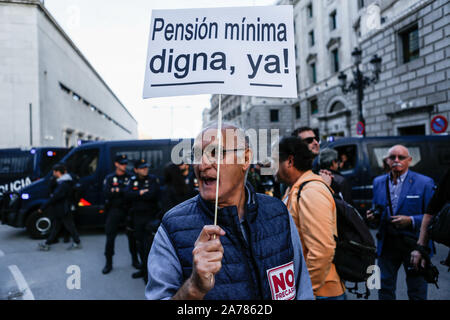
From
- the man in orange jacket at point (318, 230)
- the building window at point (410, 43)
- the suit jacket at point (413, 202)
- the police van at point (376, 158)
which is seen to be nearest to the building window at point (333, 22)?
A: the building window at point (410, 43)

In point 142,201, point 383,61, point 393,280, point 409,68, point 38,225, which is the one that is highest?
point 383,61

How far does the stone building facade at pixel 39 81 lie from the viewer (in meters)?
10.6

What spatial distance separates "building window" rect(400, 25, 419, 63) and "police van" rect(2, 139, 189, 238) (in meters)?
6.88

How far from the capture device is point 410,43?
852 cm

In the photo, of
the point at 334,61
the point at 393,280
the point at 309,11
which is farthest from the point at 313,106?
→ the point at 393,280

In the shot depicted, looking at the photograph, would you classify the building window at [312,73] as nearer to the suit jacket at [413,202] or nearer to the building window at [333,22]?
the building window at [333,22]

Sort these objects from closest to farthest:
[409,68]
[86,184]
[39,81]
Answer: [86,184]
[409,68]
[39,81]

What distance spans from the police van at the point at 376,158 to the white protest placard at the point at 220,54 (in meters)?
6.13

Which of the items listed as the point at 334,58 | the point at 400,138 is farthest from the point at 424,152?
the point at 334,58

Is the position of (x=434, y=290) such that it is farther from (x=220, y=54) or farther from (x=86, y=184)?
(x=86, y=184)

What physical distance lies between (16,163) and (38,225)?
6.16 feet

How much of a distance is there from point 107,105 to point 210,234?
1517 inches

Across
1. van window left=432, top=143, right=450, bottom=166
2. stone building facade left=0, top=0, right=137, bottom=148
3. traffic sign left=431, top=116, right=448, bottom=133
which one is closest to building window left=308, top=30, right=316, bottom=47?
stone building facade left=0, top=0, right=137, bottom=148

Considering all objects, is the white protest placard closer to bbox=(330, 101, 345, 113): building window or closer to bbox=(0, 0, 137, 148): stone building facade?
bbox=(0, 0, 137, 148): stone building facade
